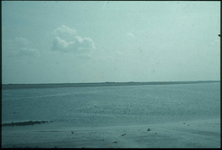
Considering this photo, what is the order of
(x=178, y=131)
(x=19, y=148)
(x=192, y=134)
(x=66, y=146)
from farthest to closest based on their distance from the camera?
(x=178, y=131), (x=192, y=134), (x=66, y=146), (x=19, y=148)

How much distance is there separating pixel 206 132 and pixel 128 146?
9679 millimetres

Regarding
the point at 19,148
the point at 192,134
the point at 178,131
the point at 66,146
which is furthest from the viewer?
the point at 178,131

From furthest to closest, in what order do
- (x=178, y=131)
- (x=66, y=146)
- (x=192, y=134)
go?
1. (x=178, y=131)
2. (x=192, y=134)
3. (x=66, y=146)

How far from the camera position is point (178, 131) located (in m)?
21.3

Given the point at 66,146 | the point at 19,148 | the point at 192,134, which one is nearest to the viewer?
the point at 19,148

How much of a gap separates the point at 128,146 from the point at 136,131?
5.74m

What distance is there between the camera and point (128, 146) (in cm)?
1616

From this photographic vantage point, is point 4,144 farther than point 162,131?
No

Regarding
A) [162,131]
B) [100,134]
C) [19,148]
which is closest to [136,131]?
[162,131]

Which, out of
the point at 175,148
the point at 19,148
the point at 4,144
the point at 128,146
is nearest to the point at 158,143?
the point at 175,148

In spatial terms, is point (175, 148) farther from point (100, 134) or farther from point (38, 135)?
point (38, 135)

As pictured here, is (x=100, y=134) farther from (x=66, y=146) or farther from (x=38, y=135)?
(x=38, y=135)

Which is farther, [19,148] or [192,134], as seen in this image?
[192,134]

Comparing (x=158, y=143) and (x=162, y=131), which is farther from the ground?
(x=162, y=131)
